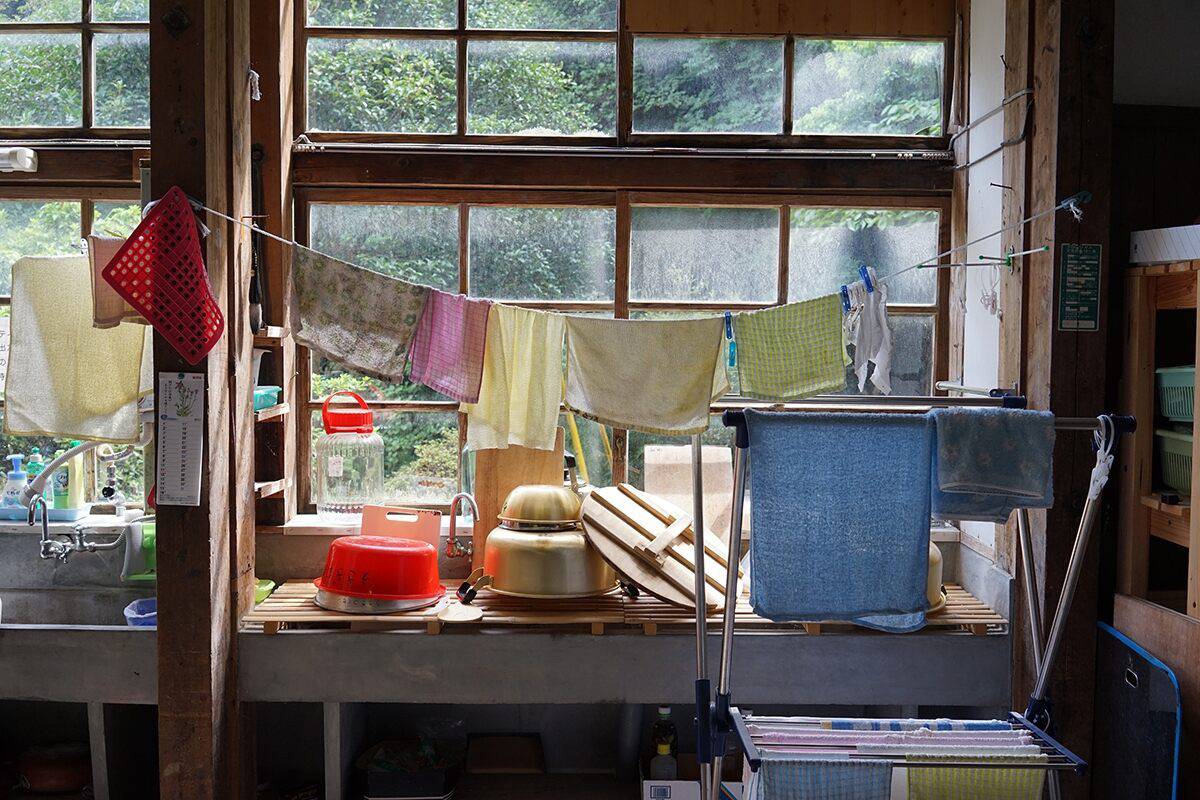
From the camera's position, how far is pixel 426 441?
4430 mm

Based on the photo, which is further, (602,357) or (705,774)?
(602,357)

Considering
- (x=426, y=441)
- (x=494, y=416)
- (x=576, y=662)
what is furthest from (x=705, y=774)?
(x=426, y=441)

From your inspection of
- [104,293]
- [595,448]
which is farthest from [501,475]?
[104,293]

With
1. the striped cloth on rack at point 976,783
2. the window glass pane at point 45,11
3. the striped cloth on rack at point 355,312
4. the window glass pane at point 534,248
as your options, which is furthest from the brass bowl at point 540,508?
the window glass pane at point 45,11

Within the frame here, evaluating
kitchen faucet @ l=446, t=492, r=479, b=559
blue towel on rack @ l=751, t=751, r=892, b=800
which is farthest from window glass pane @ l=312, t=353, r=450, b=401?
blue towel on rack @ l=751, t=751, r=892, b=800

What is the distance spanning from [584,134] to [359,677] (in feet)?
7.73

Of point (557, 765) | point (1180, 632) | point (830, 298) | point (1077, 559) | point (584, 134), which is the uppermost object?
point (584, 134)

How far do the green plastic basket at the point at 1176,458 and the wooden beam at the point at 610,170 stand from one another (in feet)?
4.83

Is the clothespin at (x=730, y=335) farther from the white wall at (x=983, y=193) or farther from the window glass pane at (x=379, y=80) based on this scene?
the window glass pane at (x=379, y=80)

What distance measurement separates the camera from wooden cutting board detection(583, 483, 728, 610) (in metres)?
3.77

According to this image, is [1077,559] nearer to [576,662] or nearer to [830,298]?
[830,298]

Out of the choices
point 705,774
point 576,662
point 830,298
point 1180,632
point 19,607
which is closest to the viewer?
point 705,774

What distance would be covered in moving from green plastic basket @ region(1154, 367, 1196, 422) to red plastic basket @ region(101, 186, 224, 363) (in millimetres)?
3153

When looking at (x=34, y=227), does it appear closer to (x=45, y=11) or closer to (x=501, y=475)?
(x=45, y=11)
